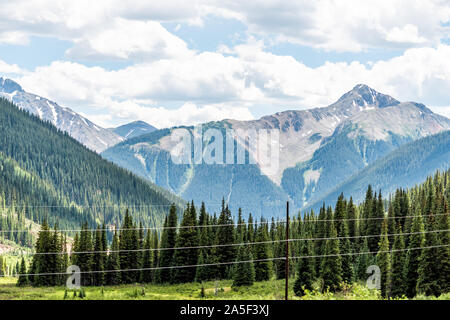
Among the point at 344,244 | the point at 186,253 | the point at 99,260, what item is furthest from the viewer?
the point at 344,244

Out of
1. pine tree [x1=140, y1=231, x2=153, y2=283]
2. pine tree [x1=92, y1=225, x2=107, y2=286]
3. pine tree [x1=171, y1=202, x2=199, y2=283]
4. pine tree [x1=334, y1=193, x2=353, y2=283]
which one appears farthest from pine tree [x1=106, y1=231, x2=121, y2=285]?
pine tree [x1=334, y1=193, x2=353, y2=283]

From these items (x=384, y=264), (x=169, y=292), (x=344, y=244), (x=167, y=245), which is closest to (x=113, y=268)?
(x=167, y=245)

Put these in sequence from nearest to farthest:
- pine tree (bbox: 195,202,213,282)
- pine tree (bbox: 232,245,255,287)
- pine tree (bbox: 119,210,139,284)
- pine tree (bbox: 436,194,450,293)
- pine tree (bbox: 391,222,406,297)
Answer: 1. pine tree (bbox: 436,194,450,293)
2. pine tree (bbox: 391,222,406,297)
3. pine tree (bbox: 232,245,255,287)
4. pine tree (bbox: 195,202,213,282)
5. pine tree (bbox: 119,210,139,284)

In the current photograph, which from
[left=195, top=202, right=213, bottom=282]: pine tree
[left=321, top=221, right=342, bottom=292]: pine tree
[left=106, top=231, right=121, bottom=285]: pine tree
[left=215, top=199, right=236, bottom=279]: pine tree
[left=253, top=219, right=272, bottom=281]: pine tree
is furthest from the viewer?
[left=106, top=231, right=121, bottom=285]: pine tree

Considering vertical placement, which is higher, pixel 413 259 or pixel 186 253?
pixel 413 259

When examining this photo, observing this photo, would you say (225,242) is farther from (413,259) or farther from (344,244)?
(413,259)

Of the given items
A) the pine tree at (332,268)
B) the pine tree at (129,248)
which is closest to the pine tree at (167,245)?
the pine tree at (129,248)

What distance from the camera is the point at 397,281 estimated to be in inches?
3725

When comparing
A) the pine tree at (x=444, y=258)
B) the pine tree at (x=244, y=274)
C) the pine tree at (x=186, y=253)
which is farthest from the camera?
the pine tree at (x=186, y=253)

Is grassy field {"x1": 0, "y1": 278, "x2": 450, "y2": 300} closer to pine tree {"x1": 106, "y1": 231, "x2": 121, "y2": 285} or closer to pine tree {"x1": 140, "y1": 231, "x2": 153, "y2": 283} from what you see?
pine tree {"x1": 106, "y1": 231, "x2": 121, "y2": 285}

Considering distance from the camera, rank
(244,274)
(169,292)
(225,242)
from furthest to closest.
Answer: (225,242), (244,274), (169,292)

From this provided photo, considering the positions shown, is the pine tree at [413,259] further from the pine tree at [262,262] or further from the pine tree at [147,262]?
the pine tree at [147,262]

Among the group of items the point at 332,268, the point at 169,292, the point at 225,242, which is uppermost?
the point at 225,242
